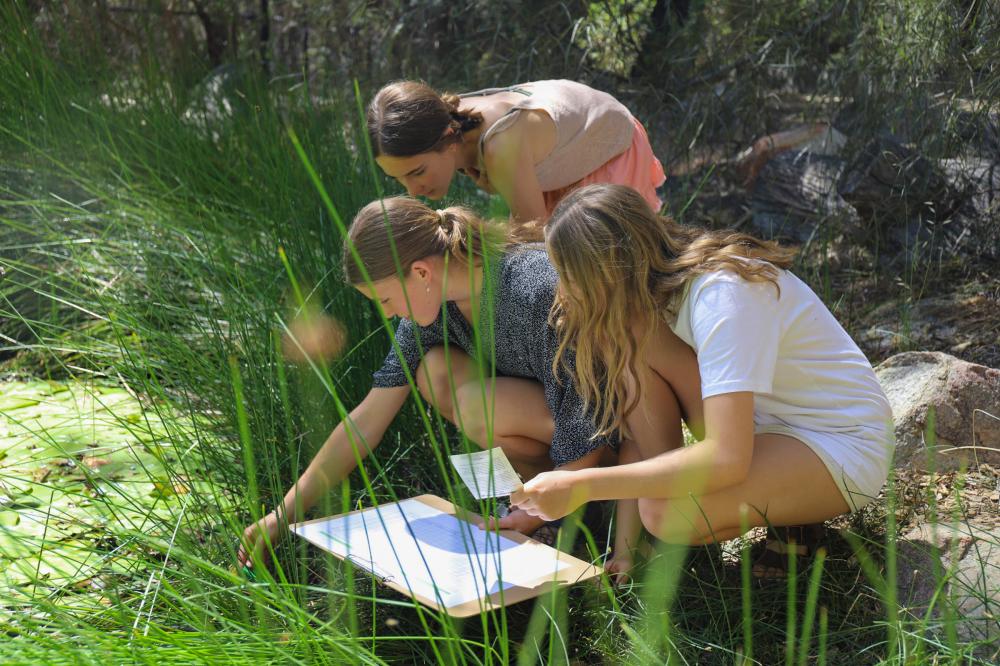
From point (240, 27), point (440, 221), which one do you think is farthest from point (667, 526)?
point (240, 27)

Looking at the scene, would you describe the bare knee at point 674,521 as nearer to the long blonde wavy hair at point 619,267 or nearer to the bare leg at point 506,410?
the long blonde wavy hair at point 619,267

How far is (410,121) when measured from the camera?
2.27 meters

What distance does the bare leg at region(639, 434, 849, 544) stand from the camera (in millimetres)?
1673

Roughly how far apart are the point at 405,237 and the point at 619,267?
43cm

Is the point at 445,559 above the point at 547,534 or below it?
above

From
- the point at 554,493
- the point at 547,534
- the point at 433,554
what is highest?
the point at 554,493

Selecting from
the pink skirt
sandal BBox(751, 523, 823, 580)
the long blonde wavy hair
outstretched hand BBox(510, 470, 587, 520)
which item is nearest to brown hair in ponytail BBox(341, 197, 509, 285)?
the long blonde wavy hair

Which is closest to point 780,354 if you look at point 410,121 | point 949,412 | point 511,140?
point 949,412

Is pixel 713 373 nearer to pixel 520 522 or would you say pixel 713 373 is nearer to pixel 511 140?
pixel 520 522

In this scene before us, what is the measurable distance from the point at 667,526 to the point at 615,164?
1173 mm

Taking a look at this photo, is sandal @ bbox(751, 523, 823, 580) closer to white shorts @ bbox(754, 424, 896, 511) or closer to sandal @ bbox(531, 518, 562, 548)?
white shorts @ bbox(754, 424, 896, 511)

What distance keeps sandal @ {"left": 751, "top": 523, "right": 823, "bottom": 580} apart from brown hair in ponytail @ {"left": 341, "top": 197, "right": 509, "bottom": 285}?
76cm

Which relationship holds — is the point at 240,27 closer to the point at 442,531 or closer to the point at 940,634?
the point at 442,531

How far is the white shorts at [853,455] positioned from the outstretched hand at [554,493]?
443 mm
